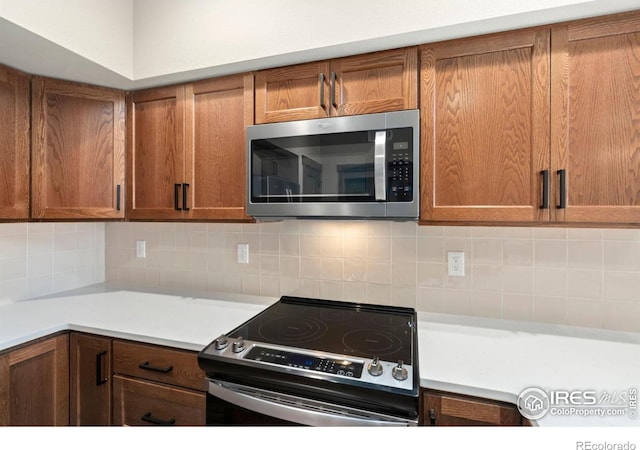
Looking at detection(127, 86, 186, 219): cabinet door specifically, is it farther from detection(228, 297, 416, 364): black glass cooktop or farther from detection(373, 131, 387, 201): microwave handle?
detection(373, 131, 387, 201): microwave handle

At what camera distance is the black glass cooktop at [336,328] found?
47.5 inches

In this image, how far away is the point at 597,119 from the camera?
1.11 m

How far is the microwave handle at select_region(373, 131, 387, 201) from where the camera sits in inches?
49.1

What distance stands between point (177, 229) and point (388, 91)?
4.99 ft

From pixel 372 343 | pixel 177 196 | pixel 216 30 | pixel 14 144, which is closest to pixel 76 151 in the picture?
pixel 14 144

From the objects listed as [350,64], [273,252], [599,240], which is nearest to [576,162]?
[599,240]

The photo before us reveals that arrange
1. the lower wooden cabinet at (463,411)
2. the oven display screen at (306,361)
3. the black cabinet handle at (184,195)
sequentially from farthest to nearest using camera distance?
the black cabinet handle at (184,195)
the oven display screen at (306,361)
the lower wooden cabinet at (463,411)

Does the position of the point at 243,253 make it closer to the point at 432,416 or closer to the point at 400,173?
the point at 400,173

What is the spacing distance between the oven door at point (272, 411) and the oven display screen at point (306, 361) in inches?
3.9

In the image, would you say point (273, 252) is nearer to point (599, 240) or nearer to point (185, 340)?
point (185, 340)

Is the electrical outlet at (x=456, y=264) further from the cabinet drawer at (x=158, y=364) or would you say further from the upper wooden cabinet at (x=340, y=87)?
the cabinet drawer at (x=158, y=364)

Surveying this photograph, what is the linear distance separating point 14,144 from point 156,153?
0.60 m

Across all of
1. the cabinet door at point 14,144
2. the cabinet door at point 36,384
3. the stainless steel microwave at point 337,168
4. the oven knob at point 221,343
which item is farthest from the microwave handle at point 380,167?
the cabinet door at point 14,144

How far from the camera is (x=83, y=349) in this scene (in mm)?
1421
